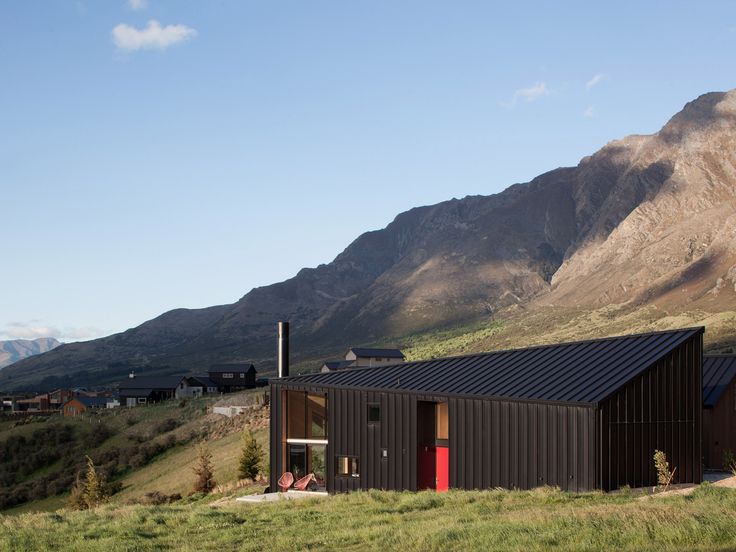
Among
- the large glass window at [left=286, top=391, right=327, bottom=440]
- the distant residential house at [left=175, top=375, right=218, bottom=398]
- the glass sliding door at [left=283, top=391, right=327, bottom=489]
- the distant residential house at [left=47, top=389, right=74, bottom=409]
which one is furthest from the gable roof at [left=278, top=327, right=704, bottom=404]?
the distant residential house at [left=47, top=389, right=74, bottom=409]

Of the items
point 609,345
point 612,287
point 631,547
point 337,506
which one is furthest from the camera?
point 612,287

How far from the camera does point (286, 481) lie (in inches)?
1596

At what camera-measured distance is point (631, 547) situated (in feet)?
52.7

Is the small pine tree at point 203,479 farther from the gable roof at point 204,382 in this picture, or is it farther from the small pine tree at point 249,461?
the gable roof at point 204,382

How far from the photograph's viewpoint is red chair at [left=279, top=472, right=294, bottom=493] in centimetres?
4038

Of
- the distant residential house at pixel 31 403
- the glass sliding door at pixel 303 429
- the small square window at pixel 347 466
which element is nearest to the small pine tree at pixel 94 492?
the glass sliding door at pixel 303 429

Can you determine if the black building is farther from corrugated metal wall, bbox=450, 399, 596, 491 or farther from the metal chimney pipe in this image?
the metal chimney pipe

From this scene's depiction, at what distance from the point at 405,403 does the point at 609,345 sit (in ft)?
28.2

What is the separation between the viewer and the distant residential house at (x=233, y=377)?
13550 cm

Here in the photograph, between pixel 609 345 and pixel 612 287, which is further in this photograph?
pixel 612 287

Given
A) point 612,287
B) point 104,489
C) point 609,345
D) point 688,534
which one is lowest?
point 104,489

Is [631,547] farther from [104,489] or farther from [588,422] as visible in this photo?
[104,489]

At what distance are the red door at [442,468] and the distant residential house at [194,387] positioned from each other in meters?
101

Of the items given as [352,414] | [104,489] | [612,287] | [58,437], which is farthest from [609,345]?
[612,287]
